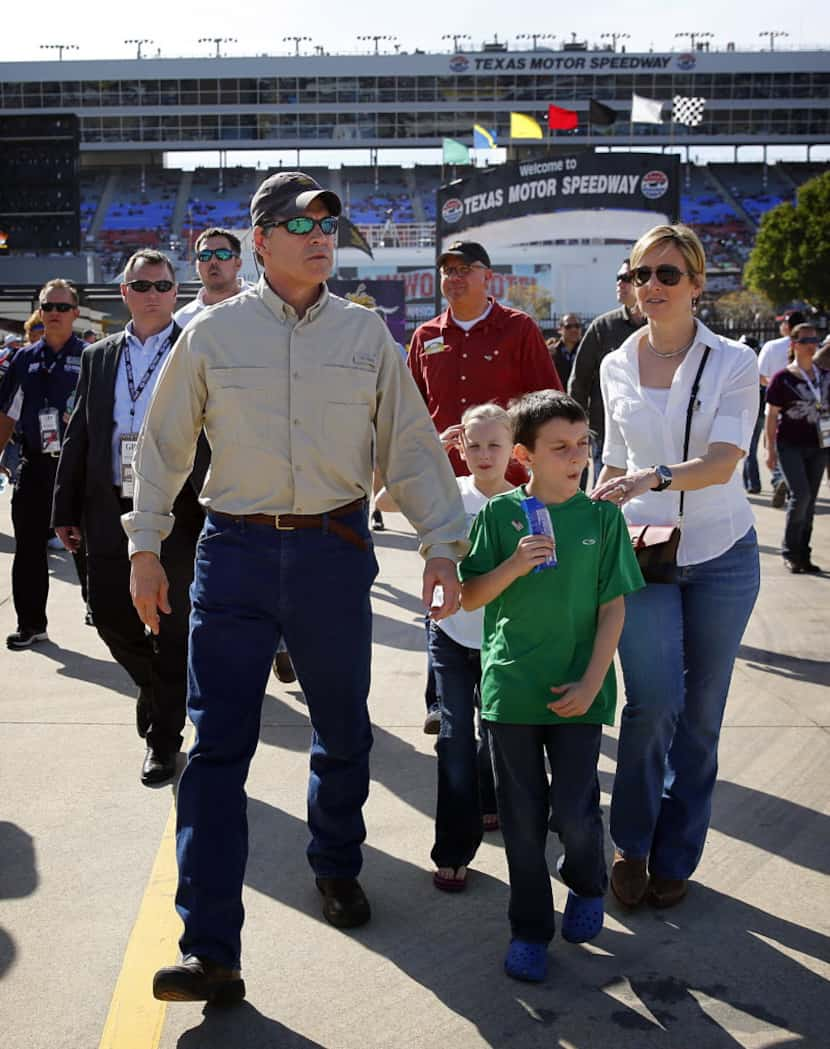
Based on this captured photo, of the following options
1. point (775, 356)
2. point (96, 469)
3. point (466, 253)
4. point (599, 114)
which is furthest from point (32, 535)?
point (599, 114)

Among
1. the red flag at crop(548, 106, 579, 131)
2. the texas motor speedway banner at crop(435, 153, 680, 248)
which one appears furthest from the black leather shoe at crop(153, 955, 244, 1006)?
the red flag at crop(548, 106, 579, 131)

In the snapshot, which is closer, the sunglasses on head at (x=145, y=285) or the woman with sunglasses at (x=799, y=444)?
the sunglasses on head at (x=145, y=285)

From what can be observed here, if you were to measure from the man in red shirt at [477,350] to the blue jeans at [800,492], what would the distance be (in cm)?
471

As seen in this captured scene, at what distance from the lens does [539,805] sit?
3211 mm

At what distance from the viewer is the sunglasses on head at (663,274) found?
3.56 metres

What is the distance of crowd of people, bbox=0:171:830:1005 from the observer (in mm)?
3170

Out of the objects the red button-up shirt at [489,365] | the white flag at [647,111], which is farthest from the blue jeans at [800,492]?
the white flag at [647,111]

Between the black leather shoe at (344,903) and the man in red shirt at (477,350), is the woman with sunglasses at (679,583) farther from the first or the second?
the man in red shirt at (477,350)

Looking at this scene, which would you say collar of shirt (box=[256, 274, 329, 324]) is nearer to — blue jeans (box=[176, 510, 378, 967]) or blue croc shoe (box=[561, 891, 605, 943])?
blue jeans (box=[176, 510, 378, 967])

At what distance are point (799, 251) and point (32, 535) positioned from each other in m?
58.0

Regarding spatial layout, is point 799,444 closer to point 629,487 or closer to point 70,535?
point 70,535

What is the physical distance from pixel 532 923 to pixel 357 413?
56.0 inches

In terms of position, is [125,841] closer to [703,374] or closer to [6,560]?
[703,374]

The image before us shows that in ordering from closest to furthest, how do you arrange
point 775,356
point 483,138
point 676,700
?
point 676,700 → point 775,356 → point 483,138
